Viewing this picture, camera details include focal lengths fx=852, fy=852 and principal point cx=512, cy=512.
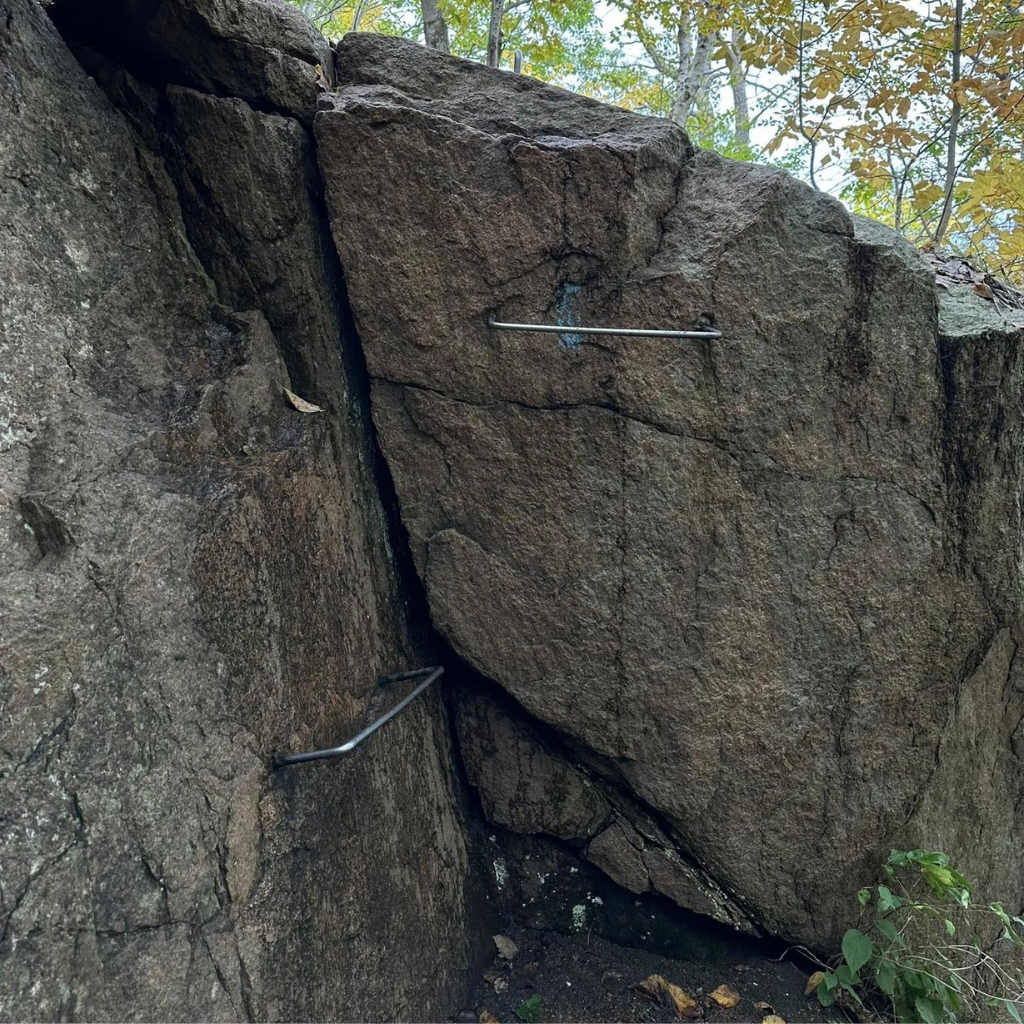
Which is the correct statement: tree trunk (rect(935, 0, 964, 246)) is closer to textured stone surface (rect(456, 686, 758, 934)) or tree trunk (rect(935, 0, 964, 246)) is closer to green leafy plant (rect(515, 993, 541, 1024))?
textured stone surface (rect(456, 686, 758, 934))

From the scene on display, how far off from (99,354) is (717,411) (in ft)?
5.28

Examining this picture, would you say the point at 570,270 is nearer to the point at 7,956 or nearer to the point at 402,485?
the point at 402,485

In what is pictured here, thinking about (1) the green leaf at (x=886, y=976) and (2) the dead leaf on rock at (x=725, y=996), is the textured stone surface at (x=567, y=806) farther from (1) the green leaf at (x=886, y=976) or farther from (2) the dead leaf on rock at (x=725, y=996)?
(1) the green leaf at (x=886, y=976)

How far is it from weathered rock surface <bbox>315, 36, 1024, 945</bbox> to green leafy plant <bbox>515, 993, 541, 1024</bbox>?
2.04 ft

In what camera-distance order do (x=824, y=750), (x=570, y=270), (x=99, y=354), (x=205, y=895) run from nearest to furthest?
(x=205, y=895)
(x=99, y=354)
(x=570, y=270)
(x=824, y=750)

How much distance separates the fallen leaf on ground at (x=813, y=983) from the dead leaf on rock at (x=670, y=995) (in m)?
0.36

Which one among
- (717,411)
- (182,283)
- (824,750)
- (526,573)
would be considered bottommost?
(824,750)

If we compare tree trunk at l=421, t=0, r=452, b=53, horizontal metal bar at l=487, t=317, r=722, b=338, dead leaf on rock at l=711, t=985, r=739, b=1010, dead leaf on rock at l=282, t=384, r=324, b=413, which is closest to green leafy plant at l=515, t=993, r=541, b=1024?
dead leaf on rock at l=711, t=985, r=739, b=1010

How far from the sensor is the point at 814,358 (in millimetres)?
2416

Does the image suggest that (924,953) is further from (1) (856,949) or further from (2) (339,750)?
(2) (339,750)

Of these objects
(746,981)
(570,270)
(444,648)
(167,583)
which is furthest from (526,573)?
(746,981)

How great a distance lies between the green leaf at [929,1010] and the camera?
244cm

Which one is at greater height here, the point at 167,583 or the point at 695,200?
the point at 695,200

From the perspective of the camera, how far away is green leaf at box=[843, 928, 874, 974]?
2.46 metres
